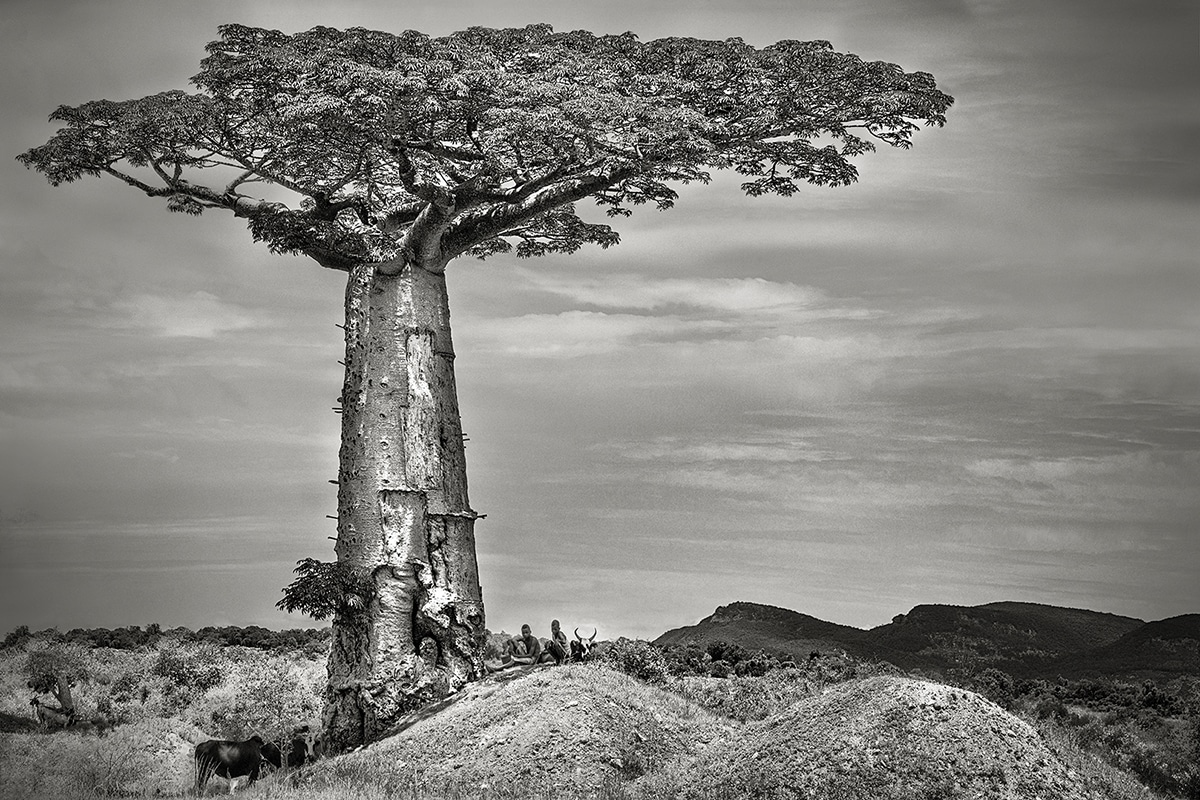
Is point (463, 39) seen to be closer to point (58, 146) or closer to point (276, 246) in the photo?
point (276, 246)

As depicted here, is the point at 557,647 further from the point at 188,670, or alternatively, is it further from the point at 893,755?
the point at 188,670

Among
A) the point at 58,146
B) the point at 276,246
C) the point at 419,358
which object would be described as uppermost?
the point at 58,146

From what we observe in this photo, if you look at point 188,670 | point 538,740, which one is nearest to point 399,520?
point 538,740

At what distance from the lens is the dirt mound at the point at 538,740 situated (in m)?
16.0

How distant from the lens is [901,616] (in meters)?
41.6

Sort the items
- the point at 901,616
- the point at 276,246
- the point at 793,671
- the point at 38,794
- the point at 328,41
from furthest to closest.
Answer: the point at 901,616 < the point at 793,671 < the point at 276,246 < the point at 328,41 < the point at 38,794

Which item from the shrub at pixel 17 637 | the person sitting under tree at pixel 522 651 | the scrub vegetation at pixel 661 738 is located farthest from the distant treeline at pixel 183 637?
the person sitting under tree at pixel 522 651

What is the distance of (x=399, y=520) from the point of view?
20406 mm

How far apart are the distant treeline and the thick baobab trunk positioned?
18330 mm

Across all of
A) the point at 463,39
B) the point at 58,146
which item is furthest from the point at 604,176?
the point at 58,146

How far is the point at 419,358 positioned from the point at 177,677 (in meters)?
14.3

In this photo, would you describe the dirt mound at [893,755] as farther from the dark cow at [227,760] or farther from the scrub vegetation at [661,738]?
the dark cow at [227,760]

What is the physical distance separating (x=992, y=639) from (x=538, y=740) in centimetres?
2742

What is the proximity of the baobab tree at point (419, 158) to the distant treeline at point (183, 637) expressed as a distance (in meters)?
18.6
